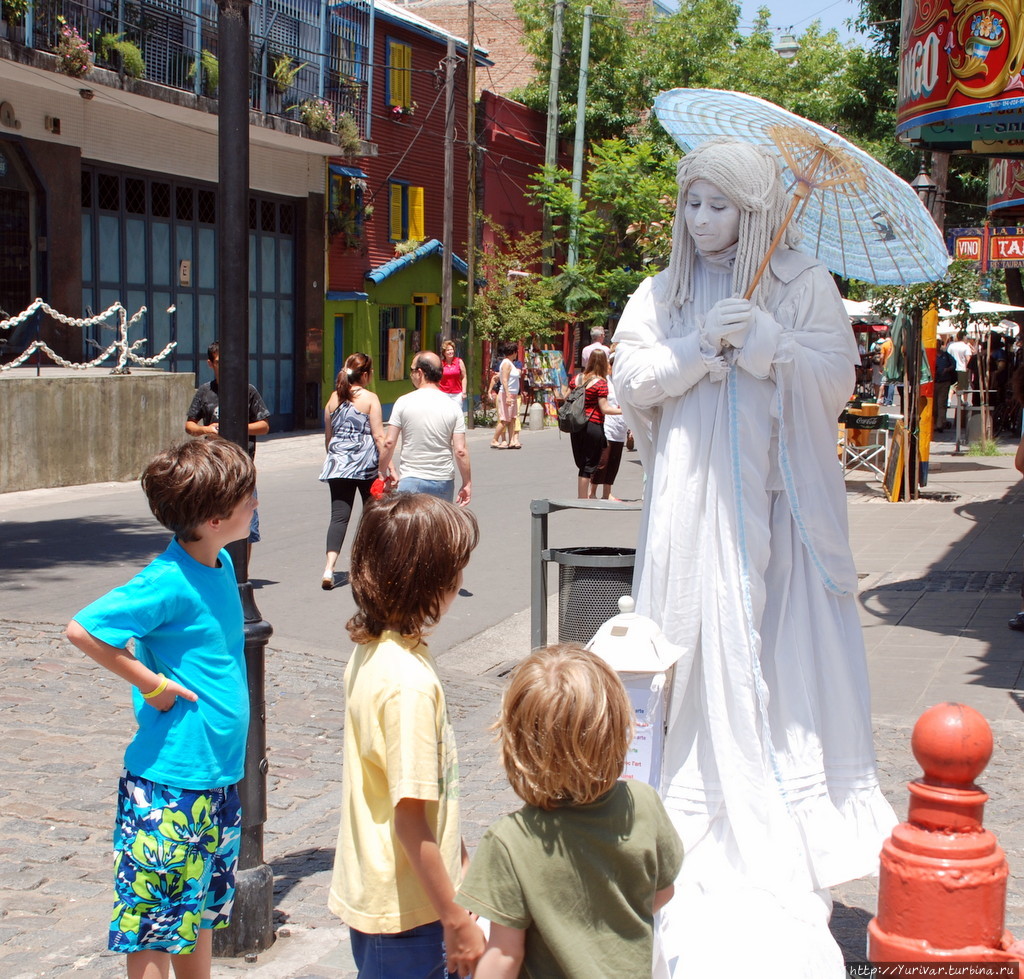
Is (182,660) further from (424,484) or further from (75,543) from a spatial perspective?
(75,543)

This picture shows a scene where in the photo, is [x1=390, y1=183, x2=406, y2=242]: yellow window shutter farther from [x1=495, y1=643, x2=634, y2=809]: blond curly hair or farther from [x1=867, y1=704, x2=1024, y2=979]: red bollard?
[x1=867, y1=704, x2=1024, y2=979]: red bollard

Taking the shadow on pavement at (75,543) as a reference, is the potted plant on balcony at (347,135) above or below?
above

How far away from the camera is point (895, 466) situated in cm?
1476

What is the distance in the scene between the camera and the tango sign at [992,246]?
16734 mm

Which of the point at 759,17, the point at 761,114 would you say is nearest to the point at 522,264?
the point at 759,17

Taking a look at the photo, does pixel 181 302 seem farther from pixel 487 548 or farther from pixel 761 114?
pixel 761 114

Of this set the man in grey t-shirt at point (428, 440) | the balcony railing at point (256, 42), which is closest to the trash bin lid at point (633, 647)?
the man in grey t-shirt at point (428, 440)

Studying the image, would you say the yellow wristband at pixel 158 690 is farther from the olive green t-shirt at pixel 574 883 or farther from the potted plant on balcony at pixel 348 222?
the potted plant on balcony at pixel 348 222

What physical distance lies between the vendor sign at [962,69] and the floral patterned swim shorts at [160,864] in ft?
24.3

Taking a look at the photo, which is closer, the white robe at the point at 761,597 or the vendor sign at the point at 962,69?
the white robe at the point at 761,597

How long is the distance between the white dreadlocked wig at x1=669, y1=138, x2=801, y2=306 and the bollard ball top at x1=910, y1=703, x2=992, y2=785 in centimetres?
203

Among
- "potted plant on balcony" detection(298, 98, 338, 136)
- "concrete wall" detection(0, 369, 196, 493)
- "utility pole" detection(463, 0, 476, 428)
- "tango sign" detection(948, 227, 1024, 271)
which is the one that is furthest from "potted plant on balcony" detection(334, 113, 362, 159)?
"tango sign" detection(948, 227, 1024, 271)

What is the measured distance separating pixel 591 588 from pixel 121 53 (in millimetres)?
15322

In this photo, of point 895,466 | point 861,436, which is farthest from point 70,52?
point 895,466
